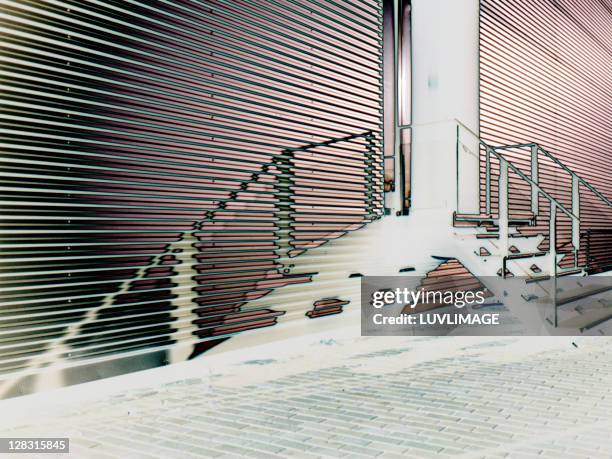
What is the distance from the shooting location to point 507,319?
7.45m

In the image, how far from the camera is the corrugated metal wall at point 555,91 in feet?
28.0

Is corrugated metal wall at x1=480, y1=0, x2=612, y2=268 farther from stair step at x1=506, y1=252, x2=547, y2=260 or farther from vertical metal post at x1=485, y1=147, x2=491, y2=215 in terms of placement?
stair step at x1=506, y1=252, x2=547, y2=260

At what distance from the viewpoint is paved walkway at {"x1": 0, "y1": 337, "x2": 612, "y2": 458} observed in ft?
10.4

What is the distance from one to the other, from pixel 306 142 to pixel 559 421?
3359 mm

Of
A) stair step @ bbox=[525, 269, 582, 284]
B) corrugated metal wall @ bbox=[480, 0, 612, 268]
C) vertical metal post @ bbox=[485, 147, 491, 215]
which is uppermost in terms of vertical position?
corrugated metal wall @ bbox=[480, 0, 612, 268]

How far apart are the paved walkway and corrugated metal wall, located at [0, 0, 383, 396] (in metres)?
0.41

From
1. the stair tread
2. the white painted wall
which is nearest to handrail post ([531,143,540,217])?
the white painted wall

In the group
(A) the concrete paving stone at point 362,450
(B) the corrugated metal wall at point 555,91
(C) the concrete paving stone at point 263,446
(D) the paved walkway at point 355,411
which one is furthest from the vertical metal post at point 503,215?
(C) the concrete paving stone at point 263,446

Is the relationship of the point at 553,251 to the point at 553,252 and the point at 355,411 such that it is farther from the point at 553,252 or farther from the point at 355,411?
the point at 355,411

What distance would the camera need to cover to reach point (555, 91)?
1047 centimetres

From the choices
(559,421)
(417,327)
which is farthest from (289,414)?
(417,327)

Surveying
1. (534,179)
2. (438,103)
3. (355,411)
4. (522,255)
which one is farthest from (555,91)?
(355,411)

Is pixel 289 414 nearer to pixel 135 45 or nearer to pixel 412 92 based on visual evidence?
pixel 135 45

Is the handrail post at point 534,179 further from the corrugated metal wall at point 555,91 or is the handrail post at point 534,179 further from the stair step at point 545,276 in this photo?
the stair step at point 545,276
